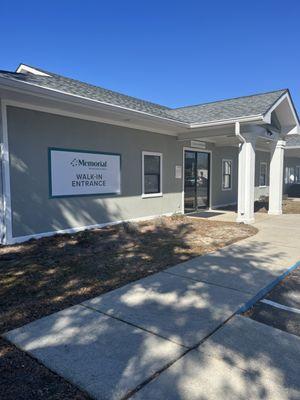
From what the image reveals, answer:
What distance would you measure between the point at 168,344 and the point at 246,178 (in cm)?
792

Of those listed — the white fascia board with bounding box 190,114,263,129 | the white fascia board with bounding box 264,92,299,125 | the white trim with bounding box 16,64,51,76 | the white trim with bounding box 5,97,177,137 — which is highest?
the white trim with bounding box 16,64,51,76

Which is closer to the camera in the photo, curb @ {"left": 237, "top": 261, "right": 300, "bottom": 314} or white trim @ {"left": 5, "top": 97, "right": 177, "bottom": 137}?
curb @ {"left": 237, "top": 261, "right": 300, "bottom": 314}

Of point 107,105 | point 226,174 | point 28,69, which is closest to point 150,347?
point 107,105

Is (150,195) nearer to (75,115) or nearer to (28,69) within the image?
(75,115)

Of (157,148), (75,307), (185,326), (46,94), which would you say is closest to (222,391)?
(185,326)

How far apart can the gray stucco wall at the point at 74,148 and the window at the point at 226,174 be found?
3892mm

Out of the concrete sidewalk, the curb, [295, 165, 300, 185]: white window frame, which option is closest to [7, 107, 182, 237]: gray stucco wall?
the concrete sidewalk

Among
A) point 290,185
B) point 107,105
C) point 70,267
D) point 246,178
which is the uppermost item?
point 107,105

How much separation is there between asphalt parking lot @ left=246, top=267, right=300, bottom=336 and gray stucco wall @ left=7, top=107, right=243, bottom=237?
211 inches

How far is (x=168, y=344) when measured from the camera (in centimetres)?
295

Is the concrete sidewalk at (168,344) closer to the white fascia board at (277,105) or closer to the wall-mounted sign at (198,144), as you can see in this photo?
the white fascia board at (277,105)

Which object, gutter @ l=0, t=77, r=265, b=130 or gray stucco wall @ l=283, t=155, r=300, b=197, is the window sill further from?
gray stucco wall @ l=283, t=155, r=300, b=197

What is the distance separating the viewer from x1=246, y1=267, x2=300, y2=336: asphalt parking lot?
3.46 meters

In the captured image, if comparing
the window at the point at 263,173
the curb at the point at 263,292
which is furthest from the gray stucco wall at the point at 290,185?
the curb at the point at 263,292
